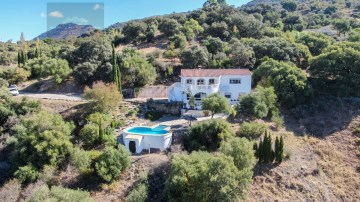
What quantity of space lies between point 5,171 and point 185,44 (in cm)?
4264

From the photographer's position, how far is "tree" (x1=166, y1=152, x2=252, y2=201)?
25.7 meters

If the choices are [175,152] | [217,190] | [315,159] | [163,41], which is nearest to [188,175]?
[217,190]

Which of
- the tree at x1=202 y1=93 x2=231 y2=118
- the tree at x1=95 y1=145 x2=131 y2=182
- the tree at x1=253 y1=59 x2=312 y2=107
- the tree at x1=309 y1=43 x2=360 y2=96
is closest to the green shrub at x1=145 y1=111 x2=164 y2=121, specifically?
the tree at x1=202 y1=93 x2=231 y2=118

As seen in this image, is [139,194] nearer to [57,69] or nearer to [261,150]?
[261,150]

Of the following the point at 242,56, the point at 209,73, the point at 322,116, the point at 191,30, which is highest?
the point at 191,30

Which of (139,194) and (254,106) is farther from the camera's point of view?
(254,106)

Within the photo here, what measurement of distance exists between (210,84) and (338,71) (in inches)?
739

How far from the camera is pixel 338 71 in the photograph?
152 feet

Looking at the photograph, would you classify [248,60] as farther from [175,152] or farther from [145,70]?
[175,152]

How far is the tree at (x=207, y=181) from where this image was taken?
25719 mm

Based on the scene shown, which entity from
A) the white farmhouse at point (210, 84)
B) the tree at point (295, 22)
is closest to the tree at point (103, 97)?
the white farmhouse at point (210, 84)

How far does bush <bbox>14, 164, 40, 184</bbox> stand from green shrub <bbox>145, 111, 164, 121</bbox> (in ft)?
49.5

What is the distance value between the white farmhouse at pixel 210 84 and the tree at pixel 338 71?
37.5 feet

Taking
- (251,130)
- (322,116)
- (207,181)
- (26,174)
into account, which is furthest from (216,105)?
(26,174)
